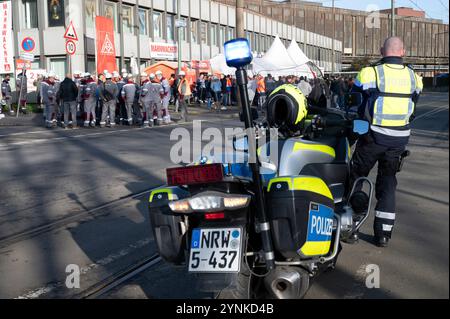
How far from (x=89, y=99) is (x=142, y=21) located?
18854 millimetres

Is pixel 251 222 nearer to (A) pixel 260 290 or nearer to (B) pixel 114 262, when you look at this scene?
(A) pixel 260 290

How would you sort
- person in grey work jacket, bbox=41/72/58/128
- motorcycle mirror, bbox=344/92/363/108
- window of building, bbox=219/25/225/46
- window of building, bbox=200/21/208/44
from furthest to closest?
window of building, bbox=219/25/225/46
window of building, bbox=200/21/208/44
person in grey work jacket, bbox=41/72/58/128
motorcycle mirror, bbox=344/92/363/108

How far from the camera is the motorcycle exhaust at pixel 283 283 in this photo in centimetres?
342

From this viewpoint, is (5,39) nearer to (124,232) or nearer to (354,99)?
(124,232)

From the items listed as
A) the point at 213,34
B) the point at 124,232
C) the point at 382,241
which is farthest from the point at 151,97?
the point at 213,34

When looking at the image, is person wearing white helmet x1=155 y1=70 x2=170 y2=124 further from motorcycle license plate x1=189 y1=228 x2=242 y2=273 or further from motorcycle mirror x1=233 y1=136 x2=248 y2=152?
motorcycle license plate x1=189 y1=228 x2=242 y2=273

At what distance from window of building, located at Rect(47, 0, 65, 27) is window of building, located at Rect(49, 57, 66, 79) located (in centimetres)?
192

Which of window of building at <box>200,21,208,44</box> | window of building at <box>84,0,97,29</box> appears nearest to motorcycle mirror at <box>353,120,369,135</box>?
window of building at <box>84,0,97,29</box>

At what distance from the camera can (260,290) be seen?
141 inches

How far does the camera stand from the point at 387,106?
4.73 metres

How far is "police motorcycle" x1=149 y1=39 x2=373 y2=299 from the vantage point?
323cm

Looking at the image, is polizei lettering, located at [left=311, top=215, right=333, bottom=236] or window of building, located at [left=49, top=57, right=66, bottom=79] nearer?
polizei lettering, located at [left=311, top=215, right=333, bottom=236]

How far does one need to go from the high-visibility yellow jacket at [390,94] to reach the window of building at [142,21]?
33.1m

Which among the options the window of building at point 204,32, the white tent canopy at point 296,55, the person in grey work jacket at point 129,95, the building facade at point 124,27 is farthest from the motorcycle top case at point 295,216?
the window of building at point 204,32
